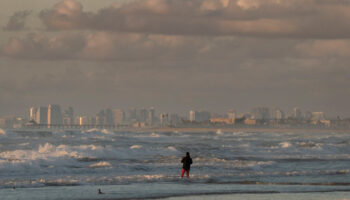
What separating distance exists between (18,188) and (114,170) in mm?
10058

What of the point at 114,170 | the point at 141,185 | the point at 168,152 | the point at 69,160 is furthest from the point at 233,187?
the point at 168,152

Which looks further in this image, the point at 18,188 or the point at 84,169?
the point at 84,169

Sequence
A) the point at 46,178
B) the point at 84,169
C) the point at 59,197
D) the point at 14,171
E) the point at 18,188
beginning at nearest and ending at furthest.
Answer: the point at 59,197 < the point at 18,188 < the point at 46,178 < the point at 14,171 < the point at 84,169

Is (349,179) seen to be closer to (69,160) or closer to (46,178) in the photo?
(46,178)

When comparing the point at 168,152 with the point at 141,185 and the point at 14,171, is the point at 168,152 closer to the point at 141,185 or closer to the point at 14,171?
the point at 14,171

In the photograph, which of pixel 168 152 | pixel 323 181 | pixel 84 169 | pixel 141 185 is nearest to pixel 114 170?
pixel 84 169

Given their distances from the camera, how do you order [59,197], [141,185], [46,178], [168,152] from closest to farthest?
1. [59,197]
2. [141,185]
3. [46,178]
4. [168,152]

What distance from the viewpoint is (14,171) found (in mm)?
34875

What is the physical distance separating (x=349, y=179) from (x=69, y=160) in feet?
57.2

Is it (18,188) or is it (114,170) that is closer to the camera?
(18,188)


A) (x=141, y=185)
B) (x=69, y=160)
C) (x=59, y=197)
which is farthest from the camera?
(x=69, y=160)

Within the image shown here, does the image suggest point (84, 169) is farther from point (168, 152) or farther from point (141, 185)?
point (168, 152)

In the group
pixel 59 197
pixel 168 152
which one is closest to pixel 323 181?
pixel 59 197

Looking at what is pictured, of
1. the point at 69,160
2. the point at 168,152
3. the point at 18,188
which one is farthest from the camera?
the point at 168,152
